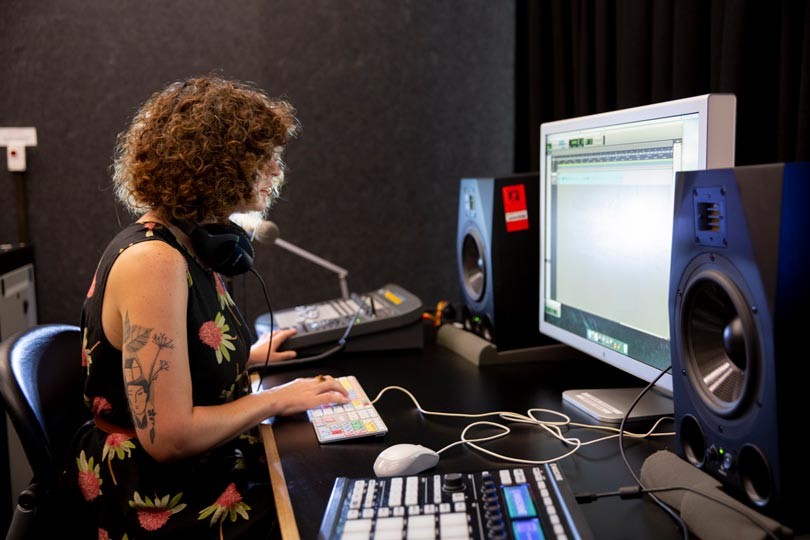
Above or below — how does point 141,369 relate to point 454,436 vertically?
above

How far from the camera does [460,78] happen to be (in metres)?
2.70

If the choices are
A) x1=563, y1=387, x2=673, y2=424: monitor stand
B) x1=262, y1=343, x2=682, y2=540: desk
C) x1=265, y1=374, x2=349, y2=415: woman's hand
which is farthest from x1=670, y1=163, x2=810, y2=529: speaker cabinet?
x1=265, y1=374, x2=349, y2=415: woman's hand

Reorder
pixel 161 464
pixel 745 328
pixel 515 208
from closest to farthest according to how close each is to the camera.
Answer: pixel 745 328, pixel 161 464, pixel 515 208

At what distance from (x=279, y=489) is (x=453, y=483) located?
0.86ft

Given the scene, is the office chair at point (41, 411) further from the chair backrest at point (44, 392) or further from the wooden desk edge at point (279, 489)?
the wooden desk edge at point (279, 489)

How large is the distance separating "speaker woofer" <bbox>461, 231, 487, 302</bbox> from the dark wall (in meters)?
0.91

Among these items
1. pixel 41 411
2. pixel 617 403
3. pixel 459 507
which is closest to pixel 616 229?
pixel 617 403

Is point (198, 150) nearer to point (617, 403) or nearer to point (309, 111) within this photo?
point (617, 403)

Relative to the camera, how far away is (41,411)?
119cm

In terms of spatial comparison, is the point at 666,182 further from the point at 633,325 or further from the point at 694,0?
the point at 694,0

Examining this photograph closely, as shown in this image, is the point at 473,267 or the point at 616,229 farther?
the point at 473,267

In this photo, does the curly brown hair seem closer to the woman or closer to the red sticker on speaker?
the woman

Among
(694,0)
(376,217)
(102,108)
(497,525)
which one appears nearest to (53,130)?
(102,108)

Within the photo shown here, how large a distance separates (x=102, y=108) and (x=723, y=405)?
2.25 m
